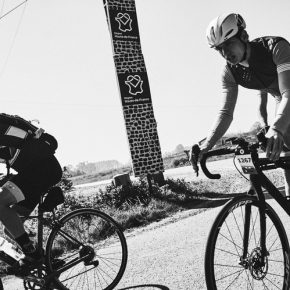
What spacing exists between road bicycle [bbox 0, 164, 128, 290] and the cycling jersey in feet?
5.15

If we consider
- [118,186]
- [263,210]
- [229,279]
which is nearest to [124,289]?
[229,279]

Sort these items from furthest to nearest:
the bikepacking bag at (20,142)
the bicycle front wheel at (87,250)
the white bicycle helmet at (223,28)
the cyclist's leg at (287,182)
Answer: the bicycle front wheel at (87,250), the bikepacking bag at (20,142), the cyclist's leg at (287,182), the white bicycle helmet at (223,28)

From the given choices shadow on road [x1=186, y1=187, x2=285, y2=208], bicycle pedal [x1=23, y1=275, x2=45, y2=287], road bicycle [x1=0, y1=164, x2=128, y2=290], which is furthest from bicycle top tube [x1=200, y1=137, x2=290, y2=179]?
shadow on road [x1=186, y1=187, x2=285, y2=208]

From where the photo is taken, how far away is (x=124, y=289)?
407cm

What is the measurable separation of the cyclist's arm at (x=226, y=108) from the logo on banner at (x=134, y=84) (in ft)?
26.3

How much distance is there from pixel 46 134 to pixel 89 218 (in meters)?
1.07

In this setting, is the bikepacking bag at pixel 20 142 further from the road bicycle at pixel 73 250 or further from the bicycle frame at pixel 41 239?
the bicycle frame at pixel 41 239

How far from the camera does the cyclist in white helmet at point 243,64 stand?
3.07m

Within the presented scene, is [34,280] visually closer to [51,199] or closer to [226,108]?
[51,199]

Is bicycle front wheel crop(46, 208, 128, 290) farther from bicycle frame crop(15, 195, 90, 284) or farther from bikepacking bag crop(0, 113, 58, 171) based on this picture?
bikepacking bag crop(0, 113, 58, 171)

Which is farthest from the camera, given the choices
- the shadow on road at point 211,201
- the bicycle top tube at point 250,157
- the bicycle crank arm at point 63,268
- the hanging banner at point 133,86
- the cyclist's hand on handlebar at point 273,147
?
the hanging banner at point 133,86

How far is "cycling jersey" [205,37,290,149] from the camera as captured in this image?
10.2ft

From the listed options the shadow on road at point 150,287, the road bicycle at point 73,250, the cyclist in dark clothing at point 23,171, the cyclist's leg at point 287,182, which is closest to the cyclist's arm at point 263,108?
the cyclist's leg at point 287,182

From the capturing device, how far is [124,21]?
11547mm
